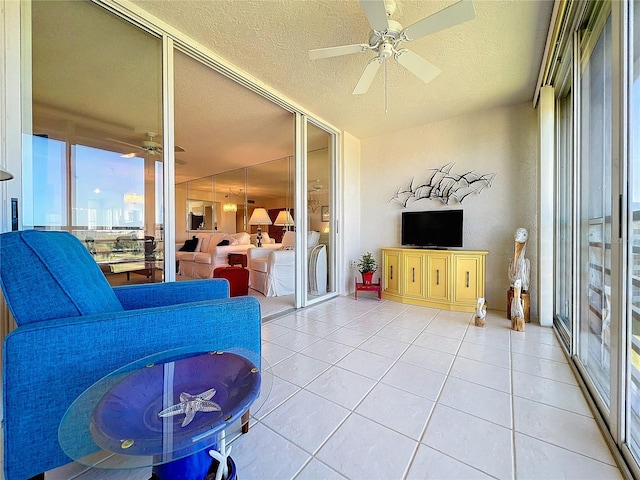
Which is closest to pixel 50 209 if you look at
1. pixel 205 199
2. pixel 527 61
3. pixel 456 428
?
pixel 456 428

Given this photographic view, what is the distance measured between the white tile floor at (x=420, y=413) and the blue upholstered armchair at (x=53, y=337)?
0.36m

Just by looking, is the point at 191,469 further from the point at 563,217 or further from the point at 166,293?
the point at 563,217

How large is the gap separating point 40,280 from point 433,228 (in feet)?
12.4

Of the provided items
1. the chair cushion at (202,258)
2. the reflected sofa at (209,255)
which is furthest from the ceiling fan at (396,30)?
the chair cushion at (202,258)

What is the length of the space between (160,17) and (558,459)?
11.4 feet

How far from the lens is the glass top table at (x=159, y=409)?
65 cm

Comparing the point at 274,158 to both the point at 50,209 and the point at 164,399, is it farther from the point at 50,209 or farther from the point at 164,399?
the point at 164,399

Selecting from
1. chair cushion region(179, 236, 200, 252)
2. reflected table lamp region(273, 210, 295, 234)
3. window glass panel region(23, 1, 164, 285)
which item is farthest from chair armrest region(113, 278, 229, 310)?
chair cushion region(179, 236, 200, 252)

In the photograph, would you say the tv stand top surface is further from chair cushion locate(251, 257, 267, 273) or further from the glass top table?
the glass top table

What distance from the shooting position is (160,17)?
6.45ft

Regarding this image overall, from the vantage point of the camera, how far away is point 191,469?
87cm

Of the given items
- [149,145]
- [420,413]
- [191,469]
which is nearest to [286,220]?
[149,145]

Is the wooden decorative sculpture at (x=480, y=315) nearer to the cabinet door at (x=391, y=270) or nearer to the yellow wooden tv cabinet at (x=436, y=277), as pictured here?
the yellow wooden tv cabinet at (x=436, y=277)

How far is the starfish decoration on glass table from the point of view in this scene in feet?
2.46
